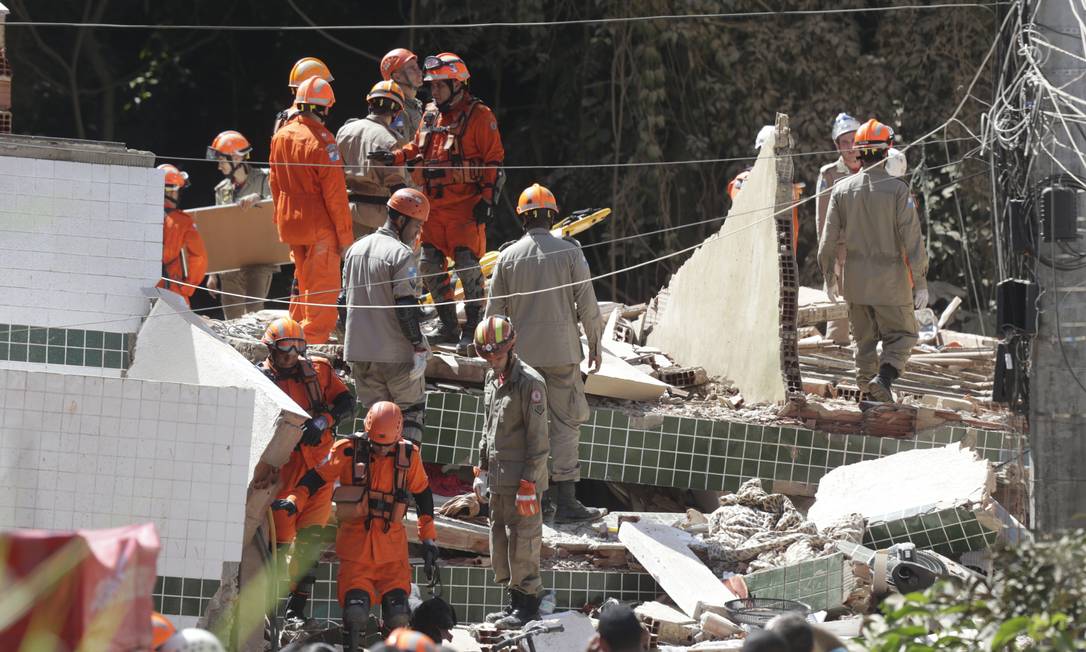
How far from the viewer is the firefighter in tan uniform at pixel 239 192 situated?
13.2m

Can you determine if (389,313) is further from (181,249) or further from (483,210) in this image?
(181,249)

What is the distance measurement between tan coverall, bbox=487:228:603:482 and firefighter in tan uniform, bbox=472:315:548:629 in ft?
2.44

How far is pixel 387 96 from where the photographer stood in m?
11.2

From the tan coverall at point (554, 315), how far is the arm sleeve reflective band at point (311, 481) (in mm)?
1673

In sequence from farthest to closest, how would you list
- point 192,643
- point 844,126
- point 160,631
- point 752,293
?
point 844,126
point 752,293
point 160,631
point 192,643

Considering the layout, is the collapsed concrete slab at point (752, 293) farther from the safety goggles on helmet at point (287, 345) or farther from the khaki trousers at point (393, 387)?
the safety goggles on helmet at point (287, 345)

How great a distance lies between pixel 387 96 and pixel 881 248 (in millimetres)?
3812

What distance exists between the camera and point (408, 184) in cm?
1113

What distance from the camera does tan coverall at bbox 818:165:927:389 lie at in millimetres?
10883

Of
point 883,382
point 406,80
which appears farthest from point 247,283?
point 883,382

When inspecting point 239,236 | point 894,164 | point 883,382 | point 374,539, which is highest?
point 894,164

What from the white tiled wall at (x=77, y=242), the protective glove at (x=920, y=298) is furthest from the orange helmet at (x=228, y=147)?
the protective glove at (x=920, y=298)

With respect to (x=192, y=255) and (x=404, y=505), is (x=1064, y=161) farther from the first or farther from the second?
(x=192, y=255)

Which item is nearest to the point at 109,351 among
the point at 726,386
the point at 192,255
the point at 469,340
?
the point at 469,340
